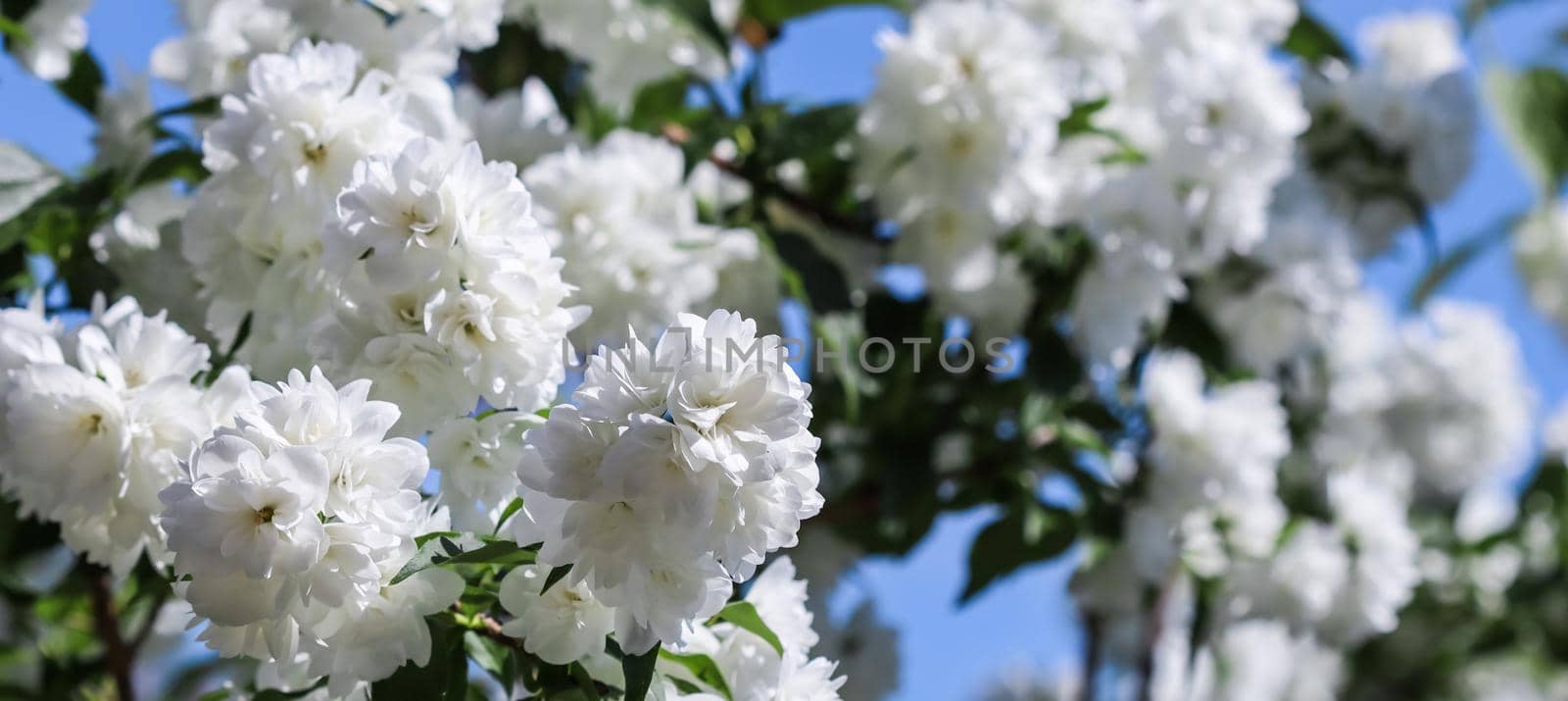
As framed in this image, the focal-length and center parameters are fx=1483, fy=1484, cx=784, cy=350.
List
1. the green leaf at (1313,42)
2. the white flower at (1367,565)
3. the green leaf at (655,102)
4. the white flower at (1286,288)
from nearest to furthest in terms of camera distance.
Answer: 1. the green leaf at (655,102)
2. the white flower at (1286,288)
3. the white flower at (1367,565)
4. the green leaf at (1313,42)

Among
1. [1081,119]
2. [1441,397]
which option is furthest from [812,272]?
[1441,397]

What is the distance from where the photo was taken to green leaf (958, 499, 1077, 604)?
1.44 meters

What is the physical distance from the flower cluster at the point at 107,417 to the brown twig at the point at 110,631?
33 cm

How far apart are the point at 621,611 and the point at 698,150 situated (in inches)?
27.2

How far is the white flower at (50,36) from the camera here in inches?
44.9

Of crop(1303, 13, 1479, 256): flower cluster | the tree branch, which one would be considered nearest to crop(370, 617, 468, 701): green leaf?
the tree branch

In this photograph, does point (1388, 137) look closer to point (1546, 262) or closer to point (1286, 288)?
point (1286, 288)

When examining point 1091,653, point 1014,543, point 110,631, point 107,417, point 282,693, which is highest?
point 107,417

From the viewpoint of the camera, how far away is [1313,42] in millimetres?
1831

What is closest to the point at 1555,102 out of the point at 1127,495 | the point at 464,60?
the point at 1127,495

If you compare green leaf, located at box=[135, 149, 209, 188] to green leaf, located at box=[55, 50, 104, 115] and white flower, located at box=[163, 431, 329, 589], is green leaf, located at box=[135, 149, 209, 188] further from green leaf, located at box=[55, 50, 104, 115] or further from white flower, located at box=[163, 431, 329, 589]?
white flower, located at box=[163, 431, 329, 589]

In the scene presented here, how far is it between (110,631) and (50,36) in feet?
1.53

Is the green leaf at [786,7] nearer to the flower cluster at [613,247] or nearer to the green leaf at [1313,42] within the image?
the flower cluster at [613,247]

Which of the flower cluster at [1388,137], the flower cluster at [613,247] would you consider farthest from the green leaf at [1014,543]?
the flower cluster at [1388,137]
